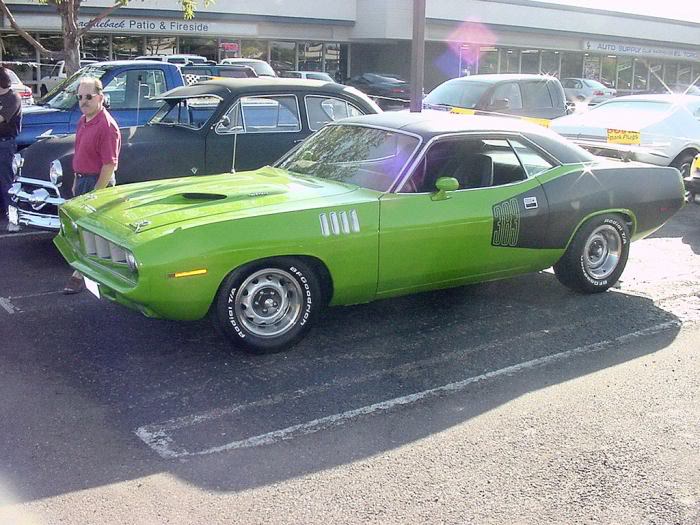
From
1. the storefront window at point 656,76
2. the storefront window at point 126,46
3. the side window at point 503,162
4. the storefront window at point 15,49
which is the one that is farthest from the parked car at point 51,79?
the storefront window at point 656,76

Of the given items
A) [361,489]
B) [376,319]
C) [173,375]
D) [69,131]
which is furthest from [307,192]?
[69,131]

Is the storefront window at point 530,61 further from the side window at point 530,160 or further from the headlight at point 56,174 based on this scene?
the side window at point 530,160

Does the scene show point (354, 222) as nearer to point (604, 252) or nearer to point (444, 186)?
point (444, 186)

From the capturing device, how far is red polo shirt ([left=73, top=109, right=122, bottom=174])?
6.23 m

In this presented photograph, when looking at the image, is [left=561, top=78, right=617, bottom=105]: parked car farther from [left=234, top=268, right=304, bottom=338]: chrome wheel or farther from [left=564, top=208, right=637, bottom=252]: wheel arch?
[left=234, top=268, right=304, bottom=338]: chrome wheel

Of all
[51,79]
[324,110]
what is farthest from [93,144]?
[51,79]

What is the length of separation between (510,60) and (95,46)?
20994 mm

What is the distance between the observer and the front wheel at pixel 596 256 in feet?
21.1

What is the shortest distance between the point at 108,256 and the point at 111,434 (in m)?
1.47

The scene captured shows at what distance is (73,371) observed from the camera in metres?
4.86

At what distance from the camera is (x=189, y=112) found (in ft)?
28.0

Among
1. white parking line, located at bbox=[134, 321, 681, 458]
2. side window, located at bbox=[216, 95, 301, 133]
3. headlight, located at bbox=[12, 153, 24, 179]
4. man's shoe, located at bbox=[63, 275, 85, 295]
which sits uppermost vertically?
side window, located at bbox=[216, 95, 301, 133]

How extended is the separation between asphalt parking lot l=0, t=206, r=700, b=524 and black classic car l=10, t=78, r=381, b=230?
4.50 feet

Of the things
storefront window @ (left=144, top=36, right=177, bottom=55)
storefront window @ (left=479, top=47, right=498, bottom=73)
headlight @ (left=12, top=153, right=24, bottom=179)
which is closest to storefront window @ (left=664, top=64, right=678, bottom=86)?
storefront window @ (left=479, top=47, right=498, bottom=73)
